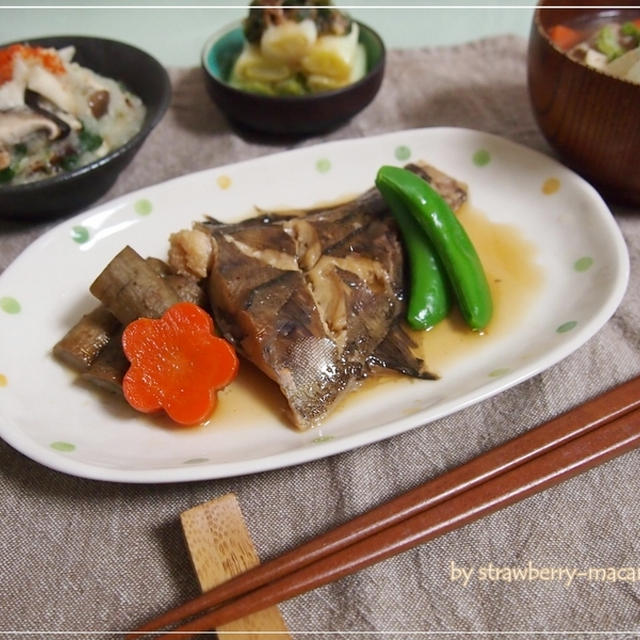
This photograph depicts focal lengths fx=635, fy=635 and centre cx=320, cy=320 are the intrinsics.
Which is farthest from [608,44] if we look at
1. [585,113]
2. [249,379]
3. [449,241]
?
[249,379]

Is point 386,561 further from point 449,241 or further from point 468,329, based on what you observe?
point 449,241

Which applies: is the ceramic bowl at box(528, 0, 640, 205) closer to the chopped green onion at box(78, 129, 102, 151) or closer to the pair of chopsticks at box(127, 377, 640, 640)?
the pair of chopsticks at box(127, 377, 640, 640)

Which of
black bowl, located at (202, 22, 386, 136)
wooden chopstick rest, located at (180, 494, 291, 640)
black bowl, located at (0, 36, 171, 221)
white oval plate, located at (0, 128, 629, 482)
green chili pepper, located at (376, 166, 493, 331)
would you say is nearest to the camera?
wooden chopstick rest, located at (180, 494, 291, 640)

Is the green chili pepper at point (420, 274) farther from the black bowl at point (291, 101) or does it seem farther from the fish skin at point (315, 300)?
the black bowl at point (291, 101)

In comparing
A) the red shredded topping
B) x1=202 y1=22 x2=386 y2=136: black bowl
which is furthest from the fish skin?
the red shredded topping

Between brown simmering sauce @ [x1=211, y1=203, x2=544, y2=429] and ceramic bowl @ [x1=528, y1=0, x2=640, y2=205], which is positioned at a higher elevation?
ceramic bowl @ [x1=528, y1=0, x2=640, y2=205]

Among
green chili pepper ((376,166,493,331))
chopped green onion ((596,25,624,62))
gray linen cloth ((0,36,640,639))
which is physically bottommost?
gray linen cloth ((0,36,640,639))
